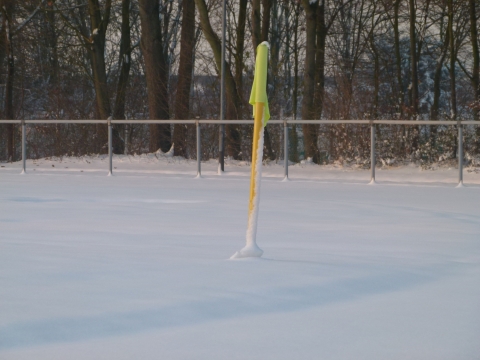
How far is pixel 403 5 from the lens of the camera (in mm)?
28766

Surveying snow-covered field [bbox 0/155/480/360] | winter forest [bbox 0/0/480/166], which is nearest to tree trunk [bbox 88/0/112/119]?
winter forest [bbox 0/0/480/166]

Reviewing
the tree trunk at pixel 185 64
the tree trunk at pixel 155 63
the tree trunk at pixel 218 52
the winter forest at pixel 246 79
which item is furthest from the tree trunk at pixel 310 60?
the tree trunk at pixel 155 63

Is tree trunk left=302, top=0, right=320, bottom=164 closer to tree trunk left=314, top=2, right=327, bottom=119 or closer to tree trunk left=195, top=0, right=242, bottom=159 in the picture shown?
tree trunk left=314, top=2, right=327, bottom=119

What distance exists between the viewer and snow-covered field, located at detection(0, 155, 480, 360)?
3430 mm

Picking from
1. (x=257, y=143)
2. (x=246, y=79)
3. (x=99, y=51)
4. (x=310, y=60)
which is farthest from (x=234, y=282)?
(x=246, y=79)

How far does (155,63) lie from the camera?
987 inches

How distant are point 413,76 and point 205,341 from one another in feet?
71.0

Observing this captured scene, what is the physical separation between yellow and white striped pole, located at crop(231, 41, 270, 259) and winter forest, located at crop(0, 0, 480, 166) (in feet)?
41.0

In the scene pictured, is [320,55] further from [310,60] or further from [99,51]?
[99,51]

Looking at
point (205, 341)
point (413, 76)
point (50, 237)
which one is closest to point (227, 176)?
point (413, 76)

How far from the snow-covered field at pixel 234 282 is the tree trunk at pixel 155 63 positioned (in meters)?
13.6

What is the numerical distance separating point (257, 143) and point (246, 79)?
23.7 m

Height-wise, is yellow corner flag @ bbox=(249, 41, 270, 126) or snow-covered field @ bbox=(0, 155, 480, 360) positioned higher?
yellow corner flag @ bbox=(249, 41, 270, 126)

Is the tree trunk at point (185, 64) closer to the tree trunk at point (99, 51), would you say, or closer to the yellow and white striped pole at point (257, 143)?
the tree trunk at point (99, 51)
